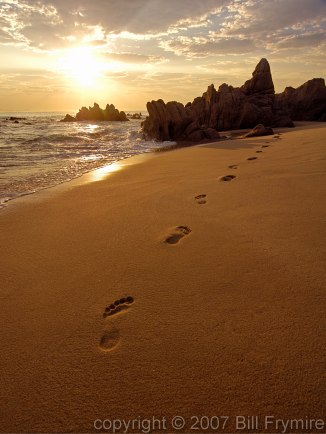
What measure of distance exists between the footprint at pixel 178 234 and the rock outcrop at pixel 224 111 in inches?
674

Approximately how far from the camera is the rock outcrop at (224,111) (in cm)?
2020

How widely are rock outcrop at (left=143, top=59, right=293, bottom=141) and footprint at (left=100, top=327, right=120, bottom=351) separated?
1866cm

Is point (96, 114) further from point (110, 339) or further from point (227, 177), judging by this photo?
point (110, 339)

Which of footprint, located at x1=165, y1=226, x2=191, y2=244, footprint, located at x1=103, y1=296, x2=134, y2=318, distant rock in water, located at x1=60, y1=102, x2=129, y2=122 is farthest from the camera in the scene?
distant rock in water, located at x1=60, y1=102, x2=129, y2=122

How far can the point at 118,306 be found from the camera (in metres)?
2.14

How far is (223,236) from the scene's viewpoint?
2936 millimetres

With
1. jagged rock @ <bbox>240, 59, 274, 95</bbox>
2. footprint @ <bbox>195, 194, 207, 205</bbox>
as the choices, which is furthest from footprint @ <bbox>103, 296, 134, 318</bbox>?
jagged rock @ <bbox>240, 59, 274, 95</bbox>

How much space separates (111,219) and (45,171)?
17.4 ft

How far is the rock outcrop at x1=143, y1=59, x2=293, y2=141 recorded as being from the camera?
20203 millimetres

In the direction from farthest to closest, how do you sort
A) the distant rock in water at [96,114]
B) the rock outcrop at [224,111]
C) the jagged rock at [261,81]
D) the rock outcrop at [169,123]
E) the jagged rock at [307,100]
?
1. the distant rock in water at [96,114]
2. the jagged rock at [307,100]
3. the jagged rock at [261,81]
4. the rock outcrop at [224,111]
5. the rock outcrop at [169,123]

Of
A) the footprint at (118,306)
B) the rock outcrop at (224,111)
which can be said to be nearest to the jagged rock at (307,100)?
the rock outcrop at (224,111)

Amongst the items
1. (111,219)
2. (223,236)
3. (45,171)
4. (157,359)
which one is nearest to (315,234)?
(223,236)

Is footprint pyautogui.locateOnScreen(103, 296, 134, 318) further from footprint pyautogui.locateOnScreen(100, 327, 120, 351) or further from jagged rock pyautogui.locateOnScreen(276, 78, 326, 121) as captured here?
jagged rock pyautogui.locateOnScreen(276, 78, 326, 121)

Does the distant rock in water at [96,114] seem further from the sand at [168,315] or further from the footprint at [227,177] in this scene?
the sand at [168,315]
